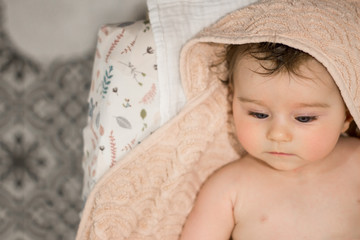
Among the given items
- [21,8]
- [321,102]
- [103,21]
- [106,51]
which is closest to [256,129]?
[321,102]

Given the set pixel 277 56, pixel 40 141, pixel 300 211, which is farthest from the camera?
pixel 40 141

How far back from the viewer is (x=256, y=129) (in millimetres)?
1064

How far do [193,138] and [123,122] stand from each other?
186 mm

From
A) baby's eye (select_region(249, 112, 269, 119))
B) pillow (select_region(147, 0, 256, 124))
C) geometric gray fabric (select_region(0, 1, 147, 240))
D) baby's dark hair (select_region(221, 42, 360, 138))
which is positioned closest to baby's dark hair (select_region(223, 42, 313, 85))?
baby's dark hair (select_region(221, 42, 360, 138))

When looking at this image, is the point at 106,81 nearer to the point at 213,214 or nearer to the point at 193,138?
the point at 193,138

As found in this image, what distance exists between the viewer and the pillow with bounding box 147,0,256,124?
119 cm

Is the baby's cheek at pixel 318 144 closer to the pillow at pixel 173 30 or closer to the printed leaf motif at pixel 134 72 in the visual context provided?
the pillow at pixel 173 30

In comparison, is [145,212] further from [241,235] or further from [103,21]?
[103,21]

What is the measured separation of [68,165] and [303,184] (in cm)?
89

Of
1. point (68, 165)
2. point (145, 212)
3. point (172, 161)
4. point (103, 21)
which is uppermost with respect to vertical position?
point (103, 21)

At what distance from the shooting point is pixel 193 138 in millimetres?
1196

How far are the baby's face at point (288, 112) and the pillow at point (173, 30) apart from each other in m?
0.18

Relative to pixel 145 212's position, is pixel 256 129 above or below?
above

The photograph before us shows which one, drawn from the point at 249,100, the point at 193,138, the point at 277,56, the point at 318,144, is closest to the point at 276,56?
the point at 277,56
